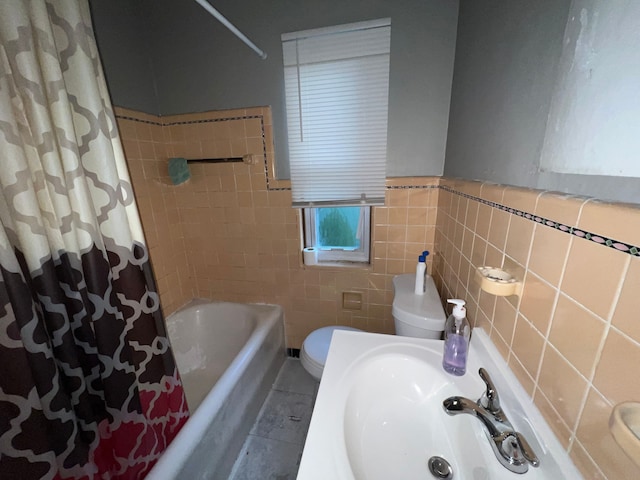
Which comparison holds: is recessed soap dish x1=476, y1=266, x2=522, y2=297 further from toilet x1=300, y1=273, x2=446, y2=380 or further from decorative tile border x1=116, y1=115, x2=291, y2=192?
decorative tile border x1=116, y1=115, x2=291, y2=192

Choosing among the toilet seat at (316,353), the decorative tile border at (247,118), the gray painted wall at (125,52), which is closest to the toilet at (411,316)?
the toilet seat at (316,353)

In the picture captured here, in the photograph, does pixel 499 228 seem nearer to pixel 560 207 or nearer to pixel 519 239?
pixel 519 239

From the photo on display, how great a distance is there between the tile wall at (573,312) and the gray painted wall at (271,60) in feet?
2.68

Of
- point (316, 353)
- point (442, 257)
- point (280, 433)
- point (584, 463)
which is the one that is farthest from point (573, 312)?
point (280, 433)

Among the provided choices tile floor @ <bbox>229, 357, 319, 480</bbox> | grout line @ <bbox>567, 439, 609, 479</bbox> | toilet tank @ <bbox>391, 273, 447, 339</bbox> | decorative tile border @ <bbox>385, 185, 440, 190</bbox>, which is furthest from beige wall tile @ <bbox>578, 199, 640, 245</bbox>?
tile floor @ <bbox>229, 357, 319, 480</bbox>

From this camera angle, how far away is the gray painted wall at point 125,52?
4.29 feet

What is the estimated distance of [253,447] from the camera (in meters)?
1.32

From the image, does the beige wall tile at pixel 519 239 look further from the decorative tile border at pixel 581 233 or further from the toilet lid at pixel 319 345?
the toilet lid at pixel 319 345

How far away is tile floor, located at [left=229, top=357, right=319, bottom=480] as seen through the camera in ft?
4.00

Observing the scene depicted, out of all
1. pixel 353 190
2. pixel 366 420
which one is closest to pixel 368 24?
pixel 353 190

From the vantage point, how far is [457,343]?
76cm

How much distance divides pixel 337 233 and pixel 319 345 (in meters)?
0.74

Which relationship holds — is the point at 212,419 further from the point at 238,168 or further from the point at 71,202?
the point at 238,168

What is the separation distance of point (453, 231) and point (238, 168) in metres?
1.31
